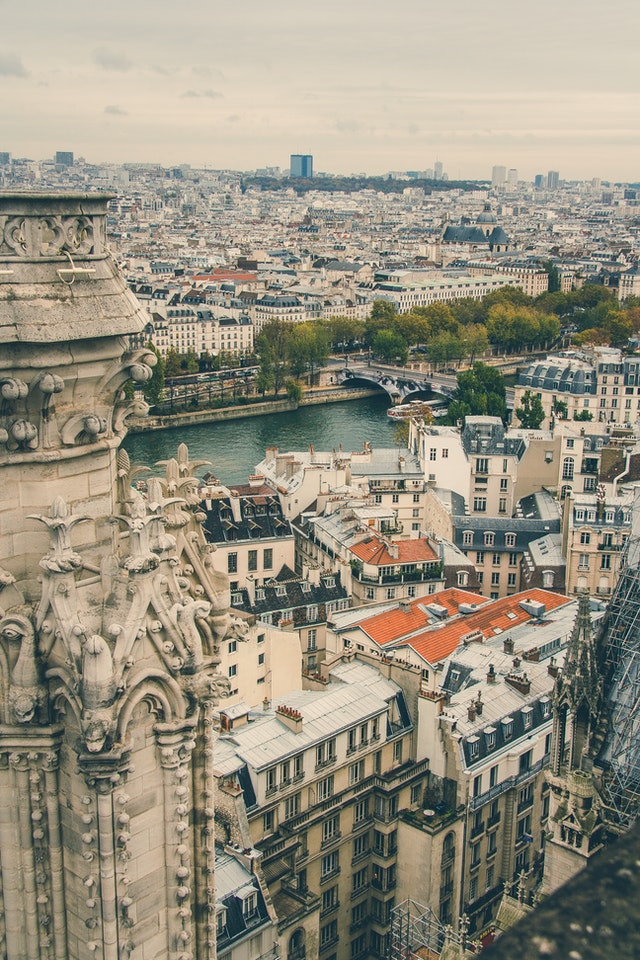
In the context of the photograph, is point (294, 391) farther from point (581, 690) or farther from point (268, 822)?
point (581, 690)

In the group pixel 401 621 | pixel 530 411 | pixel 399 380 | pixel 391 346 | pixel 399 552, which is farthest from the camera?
pixel 391 346

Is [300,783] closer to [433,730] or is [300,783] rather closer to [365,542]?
[433,730]

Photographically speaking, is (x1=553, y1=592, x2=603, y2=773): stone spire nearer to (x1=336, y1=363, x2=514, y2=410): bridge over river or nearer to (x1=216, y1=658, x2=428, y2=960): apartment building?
(x1=216, y1=658, x2=428, y2=960): apartment building

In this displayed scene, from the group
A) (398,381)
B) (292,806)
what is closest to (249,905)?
(292,806)

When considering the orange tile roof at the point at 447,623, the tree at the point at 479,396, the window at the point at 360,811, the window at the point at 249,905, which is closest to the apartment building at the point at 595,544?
the orange tile roof at the point at 447,623

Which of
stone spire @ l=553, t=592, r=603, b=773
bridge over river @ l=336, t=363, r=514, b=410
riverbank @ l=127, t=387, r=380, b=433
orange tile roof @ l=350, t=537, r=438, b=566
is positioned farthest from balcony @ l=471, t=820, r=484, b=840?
bridge over river @ l=336, t=363, r=514, b=410

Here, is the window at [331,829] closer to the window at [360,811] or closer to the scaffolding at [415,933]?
the window at [360,811]

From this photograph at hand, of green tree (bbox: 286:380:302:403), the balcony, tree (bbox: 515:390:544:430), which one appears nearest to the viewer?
the balcony
